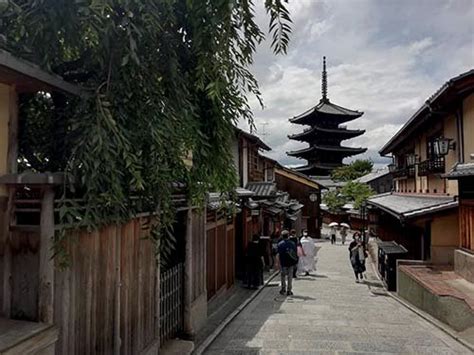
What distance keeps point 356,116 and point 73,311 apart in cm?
4905

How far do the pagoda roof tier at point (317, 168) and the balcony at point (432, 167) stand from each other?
34.8 meters

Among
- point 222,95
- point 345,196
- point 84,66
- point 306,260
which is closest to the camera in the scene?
point 84,66

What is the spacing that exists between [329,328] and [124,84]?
673 centimetres

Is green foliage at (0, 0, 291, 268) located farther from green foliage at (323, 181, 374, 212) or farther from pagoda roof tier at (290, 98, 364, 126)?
pagoda roof tier at (290, 98, 364, 126)

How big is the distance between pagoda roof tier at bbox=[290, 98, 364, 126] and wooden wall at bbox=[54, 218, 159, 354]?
45.6m

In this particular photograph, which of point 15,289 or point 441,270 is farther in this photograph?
point 441,270

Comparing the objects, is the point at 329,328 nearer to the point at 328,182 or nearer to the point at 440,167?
the point at 440,167

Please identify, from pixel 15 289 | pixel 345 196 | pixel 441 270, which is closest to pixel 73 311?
pixel 15 289

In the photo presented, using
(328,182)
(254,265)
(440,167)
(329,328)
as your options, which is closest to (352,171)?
(328,182)

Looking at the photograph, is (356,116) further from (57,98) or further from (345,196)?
(57,98)

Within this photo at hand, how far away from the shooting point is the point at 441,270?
40.4ft

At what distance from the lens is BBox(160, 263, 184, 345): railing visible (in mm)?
6875

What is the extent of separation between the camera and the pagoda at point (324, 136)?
50.0m

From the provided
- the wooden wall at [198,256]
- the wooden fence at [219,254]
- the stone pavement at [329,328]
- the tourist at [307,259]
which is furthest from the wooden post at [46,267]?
the tourist at [307,259]
